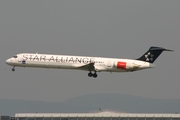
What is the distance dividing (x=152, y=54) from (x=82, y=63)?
12709 millimetres

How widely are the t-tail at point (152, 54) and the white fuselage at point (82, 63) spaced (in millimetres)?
1281

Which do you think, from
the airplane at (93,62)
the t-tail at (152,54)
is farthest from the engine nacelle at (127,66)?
the t-tail at (152,54)

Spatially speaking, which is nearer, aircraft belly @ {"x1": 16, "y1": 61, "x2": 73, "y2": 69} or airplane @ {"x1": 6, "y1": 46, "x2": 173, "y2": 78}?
airplane @ {"x1": 6, "y1": 46, "x2": 173, "y2": 78}

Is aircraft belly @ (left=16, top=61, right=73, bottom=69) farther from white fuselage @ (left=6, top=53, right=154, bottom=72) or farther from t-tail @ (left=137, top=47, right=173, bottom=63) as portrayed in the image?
t-tail @ (left=137, top=47, right=173, bottom=63)

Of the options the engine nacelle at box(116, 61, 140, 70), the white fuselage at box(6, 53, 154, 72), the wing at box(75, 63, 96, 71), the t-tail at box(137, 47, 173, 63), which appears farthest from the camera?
the t-tail at box(137, 47, 173, 63)

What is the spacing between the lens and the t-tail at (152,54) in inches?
4139

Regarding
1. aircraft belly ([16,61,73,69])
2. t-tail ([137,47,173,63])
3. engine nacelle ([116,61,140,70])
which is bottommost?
engine nacelle ([116,61,140,70])

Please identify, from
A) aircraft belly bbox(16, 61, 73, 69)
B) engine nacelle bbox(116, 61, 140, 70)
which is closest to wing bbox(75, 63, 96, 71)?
aircraft belly bbox(16, 61, 73, 69)

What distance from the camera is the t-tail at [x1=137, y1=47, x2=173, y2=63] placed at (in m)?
105

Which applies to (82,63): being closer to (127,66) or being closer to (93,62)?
(93,62)

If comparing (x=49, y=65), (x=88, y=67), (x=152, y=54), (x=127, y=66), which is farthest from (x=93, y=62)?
(x=152, y=54)

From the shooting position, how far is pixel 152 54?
10538 cm

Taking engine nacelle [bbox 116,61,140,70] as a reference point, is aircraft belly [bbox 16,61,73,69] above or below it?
above

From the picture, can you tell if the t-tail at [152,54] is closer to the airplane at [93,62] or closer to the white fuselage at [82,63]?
the airplane at [93,62]
